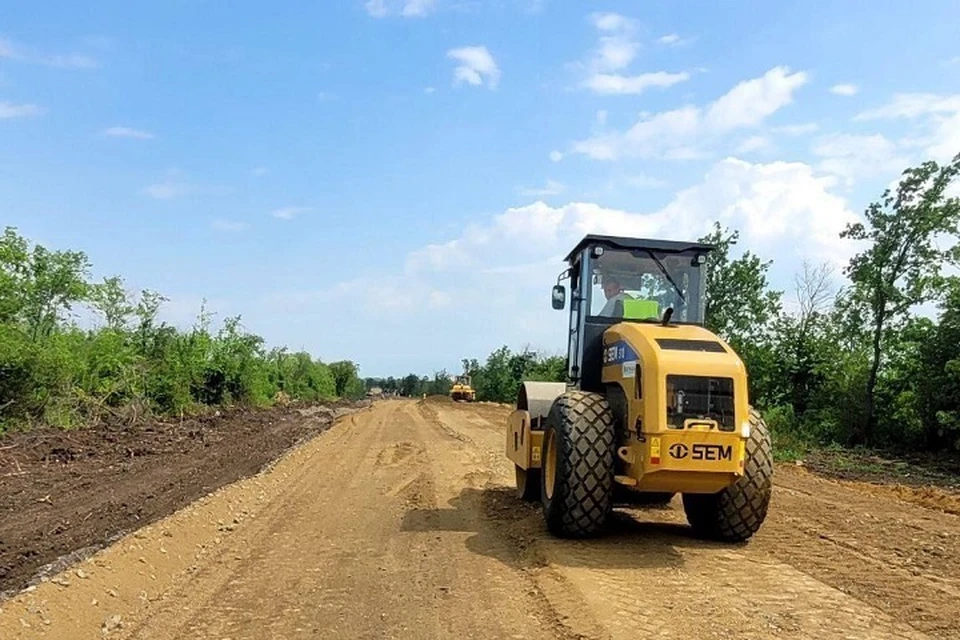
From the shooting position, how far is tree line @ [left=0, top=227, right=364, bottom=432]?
2033 cm

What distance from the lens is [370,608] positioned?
19.6 ft

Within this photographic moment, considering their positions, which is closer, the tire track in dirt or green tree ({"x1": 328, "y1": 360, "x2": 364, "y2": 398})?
the tire track in dirt

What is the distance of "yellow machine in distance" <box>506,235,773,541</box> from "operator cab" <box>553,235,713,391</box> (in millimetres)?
11

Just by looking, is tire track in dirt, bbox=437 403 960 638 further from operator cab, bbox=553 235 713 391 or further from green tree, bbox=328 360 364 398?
green tree, bbox=328 360 364 398

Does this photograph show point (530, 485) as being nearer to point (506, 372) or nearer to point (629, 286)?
point (629, 286)

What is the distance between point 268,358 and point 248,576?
161 ft

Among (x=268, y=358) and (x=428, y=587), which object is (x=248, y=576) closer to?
(x=428, y=587)

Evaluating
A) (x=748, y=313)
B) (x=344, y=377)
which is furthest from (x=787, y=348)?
(x=344, y=377)

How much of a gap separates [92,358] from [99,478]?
13.2 meters

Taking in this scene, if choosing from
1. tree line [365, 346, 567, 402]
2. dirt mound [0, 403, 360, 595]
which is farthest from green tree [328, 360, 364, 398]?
dirt mound [0, 403, 360, 595]

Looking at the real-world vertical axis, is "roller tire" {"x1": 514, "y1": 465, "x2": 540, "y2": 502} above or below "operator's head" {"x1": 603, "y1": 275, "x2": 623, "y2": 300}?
below

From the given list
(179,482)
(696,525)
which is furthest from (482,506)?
(179,482)

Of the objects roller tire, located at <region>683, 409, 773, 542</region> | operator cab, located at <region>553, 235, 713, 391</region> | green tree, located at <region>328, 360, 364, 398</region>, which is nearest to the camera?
roller tire, located at <region>683, 409, 773, 542</region>

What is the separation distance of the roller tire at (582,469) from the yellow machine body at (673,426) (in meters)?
0.18
